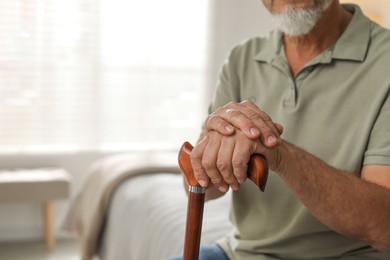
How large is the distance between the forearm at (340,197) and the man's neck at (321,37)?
0.42 metres

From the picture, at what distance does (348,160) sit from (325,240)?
185 millimetres

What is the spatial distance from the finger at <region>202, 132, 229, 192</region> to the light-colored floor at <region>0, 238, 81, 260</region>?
117 inches

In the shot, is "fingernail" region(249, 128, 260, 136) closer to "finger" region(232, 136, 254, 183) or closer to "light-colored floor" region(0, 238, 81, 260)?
"finger" region(232, 136, 254, 183)

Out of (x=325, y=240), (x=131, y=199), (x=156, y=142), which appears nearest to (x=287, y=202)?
(x=325, y=240)

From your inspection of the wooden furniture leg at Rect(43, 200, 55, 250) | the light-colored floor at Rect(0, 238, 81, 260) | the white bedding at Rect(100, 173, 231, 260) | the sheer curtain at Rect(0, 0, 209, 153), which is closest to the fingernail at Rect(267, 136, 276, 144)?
the white bedding at Rect(100, 173, 231, 260)

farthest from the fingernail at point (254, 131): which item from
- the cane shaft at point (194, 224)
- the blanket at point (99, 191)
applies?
the blanket at point (99, 191)

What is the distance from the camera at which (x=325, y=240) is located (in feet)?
4.47

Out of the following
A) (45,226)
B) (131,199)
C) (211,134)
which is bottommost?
(45,226)

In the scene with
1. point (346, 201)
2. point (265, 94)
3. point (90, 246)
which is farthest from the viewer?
point (90, 246)

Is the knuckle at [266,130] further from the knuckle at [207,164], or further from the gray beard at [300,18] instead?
the gray beard at [300,18]

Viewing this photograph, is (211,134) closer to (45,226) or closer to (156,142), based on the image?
(45,226)

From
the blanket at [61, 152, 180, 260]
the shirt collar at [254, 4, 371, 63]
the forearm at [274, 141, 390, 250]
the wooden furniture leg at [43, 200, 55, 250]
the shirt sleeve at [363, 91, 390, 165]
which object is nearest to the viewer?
the forearm at [274, 141, 390, 250]

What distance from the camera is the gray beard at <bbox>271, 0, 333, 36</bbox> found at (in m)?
1.43

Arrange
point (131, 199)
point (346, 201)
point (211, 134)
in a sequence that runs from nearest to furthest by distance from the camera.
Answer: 1. point (211, 134)
2. point (346, 201)
3. point (131, 199)
